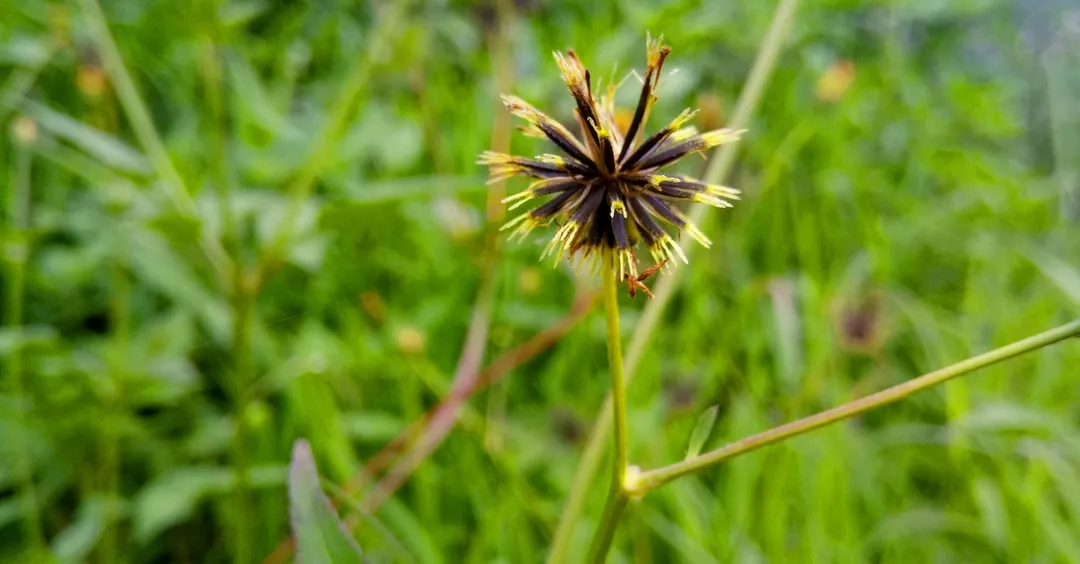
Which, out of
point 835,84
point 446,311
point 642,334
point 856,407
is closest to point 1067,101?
point 835,84

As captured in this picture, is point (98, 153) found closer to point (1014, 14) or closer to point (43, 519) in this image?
point (43, 519)

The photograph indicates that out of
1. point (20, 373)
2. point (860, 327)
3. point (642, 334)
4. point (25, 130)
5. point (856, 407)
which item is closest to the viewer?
point (856, 407)

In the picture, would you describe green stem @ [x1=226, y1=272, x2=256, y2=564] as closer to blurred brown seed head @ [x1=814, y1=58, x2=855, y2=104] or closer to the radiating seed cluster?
the radiating seed cluster

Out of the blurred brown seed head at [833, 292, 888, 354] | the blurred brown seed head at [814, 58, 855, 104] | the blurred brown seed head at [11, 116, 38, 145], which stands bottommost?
the blurred brown seed head at [833, 292, 888, 354]

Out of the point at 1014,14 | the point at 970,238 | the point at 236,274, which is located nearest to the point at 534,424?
the point at 236,274

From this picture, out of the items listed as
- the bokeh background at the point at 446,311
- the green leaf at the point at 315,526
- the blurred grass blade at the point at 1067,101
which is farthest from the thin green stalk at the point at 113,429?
the blurred grass blade at the point at 1067,101

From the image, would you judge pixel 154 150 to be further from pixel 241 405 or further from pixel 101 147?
pixel 241 405

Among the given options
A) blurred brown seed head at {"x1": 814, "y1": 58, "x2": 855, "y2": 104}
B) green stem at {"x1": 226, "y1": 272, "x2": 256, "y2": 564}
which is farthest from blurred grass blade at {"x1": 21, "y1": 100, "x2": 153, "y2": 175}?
blurred brown seed head at {"x1": 814, "y1": 58, "x2": 855, "y2": 104}
